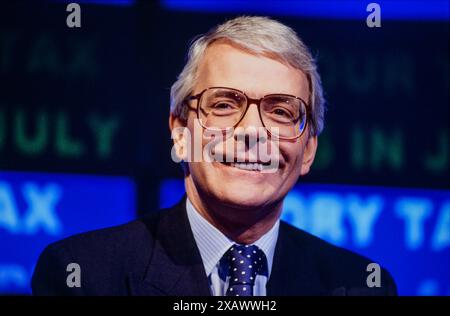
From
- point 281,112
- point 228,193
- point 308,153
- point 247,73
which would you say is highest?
point 247,73

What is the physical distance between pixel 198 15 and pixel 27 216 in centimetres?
93

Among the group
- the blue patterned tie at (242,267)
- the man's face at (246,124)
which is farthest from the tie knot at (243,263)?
the man's face at (246,124)

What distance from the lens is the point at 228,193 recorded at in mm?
2305

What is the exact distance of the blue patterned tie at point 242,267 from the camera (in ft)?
7.54

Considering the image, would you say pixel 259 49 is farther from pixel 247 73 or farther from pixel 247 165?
pixel 247 165

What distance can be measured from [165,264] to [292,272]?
0.41 metres

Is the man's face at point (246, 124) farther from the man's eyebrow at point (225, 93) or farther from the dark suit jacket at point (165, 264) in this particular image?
the dark suit jacket at point (165, 264)

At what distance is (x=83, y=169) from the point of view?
2.70 m

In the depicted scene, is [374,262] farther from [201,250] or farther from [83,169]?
[83,169]

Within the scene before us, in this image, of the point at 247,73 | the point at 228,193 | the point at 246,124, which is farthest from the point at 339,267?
the point at 247,73

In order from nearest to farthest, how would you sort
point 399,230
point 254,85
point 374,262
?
point 254,85, point 374,262, point 399,230

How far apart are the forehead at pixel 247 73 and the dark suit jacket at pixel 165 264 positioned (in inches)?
16.8

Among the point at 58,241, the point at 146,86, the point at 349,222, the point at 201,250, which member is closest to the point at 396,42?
the point at 349,222

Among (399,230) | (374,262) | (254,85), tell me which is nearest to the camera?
(254,85)
